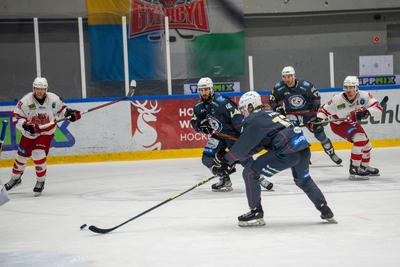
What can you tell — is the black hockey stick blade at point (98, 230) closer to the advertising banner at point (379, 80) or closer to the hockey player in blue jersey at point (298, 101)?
the hockey player in blue jersey at point (298, 101)

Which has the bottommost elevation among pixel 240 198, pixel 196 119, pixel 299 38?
pixel 240 198

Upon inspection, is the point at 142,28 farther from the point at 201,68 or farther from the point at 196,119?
the point at 196,119

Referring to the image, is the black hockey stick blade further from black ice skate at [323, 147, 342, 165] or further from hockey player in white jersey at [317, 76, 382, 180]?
black ice skate at [323, 147, 342, 165]

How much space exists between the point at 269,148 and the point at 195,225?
82 cm

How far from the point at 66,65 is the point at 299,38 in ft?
17.4

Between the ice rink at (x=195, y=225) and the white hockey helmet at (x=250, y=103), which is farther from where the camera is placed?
the white hockey helmet at (x=250, y=103)

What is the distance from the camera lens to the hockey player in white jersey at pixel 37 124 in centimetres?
799

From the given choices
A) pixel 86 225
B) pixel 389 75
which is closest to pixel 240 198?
pixel 86 225

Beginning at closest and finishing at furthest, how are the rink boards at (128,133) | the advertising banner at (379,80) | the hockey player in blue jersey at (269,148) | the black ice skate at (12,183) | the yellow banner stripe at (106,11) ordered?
the hockey player in blue jersey at (269,148), the black ice skate at (12,183), the rink boards at (128,133), the yellow banner stripe at (106,11), the advertising banner at (379,80)

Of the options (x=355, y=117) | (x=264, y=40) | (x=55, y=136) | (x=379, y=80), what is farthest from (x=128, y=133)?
(x=264, y=40)

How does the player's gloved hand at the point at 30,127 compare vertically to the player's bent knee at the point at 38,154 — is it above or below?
above

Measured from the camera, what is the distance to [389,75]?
13117mm

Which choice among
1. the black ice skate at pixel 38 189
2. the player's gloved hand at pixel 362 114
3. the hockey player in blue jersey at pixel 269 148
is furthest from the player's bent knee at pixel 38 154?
the player's gloved hand at pixel 362 114

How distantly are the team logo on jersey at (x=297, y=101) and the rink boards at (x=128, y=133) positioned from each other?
2.00 metres
